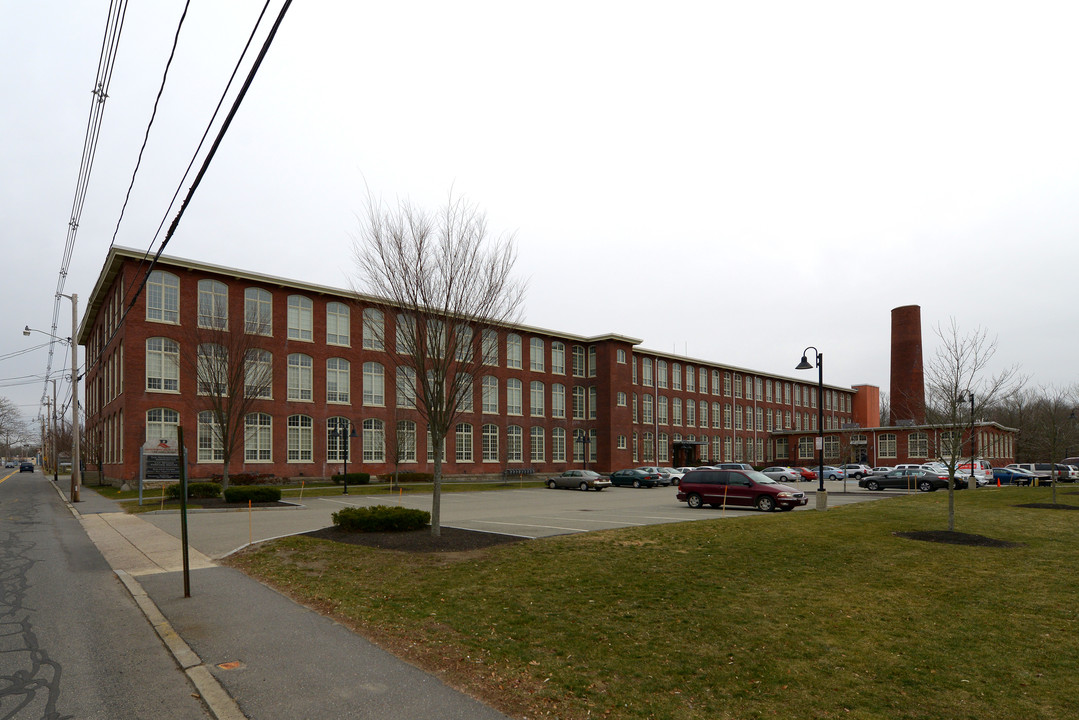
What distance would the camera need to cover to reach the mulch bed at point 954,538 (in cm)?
A: 1413

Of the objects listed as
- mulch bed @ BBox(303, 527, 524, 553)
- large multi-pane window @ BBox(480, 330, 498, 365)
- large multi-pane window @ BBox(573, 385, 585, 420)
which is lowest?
mulch bed @ BBox(303, 527, 524, 553)

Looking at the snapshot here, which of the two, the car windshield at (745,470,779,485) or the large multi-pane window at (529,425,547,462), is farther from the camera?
the large multi-pane window at (529,425,547,462)

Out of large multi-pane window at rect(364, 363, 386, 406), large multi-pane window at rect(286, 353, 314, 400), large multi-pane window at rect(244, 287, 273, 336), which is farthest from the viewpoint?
large multi-pane window at rect(364, 363, 386, 406)

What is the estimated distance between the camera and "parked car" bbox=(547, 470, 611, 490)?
46.5m

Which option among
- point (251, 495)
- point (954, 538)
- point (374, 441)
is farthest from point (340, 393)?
point (954, 538)

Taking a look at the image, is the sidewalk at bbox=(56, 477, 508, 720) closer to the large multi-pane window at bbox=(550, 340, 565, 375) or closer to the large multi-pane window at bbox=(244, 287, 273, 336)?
the large multi-pane window at bbox=(244, 287, 273, 336)

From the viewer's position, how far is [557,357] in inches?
2682

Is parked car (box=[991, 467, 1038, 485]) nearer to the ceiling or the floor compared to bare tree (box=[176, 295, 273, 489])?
nearer to the floor

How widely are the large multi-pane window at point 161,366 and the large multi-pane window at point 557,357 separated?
113ft

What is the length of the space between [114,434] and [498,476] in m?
29.3

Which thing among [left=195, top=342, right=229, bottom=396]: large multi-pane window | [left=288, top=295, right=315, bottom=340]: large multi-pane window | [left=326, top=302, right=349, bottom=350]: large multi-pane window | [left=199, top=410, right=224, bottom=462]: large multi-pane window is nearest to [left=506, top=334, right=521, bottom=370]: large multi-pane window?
[left=326, top=302, right=349, bottom=350]: large multi-pane window

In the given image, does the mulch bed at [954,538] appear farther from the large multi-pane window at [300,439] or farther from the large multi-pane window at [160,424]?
the large multi-pane window at [300,439]

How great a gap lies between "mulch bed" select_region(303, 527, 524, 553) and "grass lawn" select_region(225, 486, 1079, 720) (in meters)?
0.61

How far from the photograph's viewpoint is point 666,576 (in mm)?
10812
